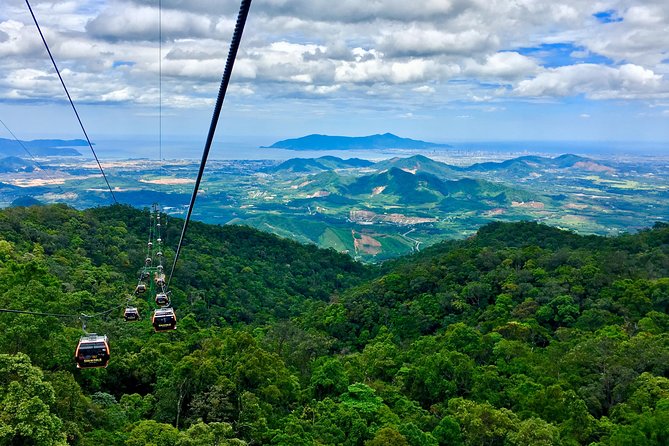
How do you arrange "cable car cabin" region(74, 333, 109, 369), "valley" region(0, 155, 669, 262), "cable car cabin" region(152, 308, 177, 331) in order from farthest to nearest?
"valley" region(0, 155, 669, 262) → "cable car cabin" region(152, 308, 177, 331) → "cable car cabin" region(74, 333, 109, 369)

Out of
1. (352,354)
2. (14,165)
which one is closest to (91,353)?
(352,354)

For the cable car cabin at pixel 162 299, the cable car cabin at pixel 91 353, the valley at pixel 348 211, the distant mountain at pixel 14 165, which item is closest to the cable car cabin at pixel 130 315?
the cable car cabin at pixel 162 299

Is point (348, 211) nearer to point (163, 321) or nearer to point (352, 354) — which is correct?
point (352, 354)

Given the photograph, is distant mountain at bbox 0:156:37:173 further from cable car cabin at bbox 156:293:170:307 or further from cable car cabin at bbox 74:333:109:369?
cable car cabin at bbox 74:333:109:369

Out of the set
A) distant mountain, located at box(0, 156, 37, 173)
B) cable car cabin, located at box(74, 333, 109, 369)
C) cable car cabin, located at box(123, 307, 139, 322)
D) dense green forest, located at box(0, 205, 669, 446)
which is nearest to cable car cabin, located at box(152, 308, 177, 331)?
dense green forest, located at box(0, 205, 669, 446)

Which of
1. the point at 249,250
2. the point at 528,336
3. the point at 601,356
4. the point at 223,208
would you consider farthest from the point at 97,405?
the point at 223,208

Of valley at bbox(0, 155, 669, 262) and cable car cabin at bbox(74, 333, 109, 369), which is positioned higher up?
cable car cabin at bbox(74, 333, 109, 369)

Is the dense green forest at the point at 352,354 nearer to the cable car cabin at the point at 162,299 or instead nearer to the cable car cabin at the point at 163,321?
the cable car cabin at the point at 162,299
